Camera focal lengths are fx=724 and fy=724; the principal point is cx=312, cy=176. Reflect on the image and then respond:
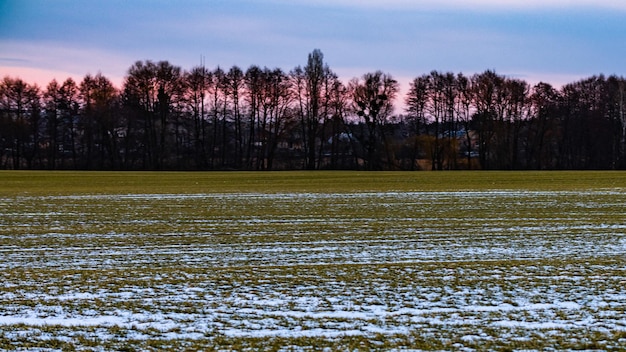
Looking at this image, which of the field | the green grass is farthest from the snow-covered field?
the green grass

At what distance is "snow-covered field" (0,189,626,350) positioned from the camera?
7328mm

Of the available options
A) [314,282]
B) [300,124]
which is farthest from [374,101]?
[314,282]

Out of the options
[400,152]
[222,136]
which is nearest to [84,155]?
[222,136]

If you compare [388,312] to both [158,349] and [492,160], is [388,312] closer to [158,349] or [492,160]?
[158,349]

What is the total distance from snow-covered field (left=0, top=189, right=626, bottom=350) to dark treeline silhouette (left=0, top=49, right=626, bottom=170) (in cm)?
7450

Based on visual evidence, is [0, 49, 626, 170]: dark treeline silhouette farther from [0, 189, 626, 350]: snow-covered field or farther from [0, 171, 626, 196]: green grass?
[0, 189, 626, 350]: snow-covered field

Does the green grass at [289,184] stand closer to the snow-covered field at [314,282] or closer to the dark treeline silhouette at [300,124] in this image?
the snow-covered field at [314,282]

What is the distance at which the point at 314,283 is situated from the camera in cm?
1020

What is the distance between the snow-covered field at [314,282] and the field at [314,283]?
3 cm

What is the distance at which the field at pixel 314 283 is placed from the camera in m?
7.29

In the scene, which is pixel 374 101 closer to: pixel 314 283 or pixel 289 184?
pixel 289 184

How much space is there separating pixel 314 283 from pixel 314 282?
0.09m

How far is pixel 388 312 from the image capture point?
27.2 ft

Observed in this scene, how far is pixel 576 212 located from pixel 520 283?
13.9 m
